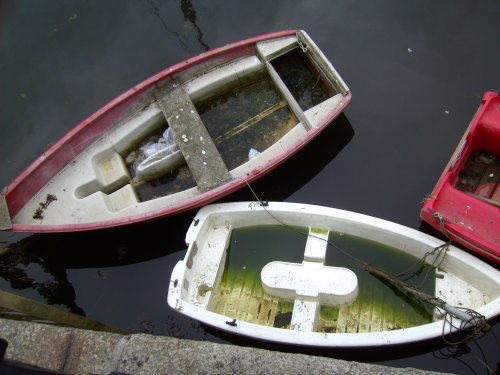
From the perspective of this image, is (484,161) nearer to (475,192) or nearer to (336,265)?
(475,192)

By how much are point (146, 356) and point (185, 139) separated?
3.38 m

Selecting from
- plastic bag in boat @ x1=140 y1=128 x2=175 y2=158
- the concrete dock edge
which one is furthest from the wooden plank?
the concrete dock edge

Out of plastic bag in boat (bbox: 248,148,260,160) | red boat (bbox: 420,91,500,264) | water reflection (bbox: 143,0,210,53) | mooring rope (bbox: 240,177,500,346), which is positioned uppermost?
water reflection (bbox: 143,0,210,53)

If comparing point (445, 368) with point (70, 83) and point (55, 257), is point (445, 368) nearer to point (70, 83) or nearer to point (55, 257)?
point (55, 257)

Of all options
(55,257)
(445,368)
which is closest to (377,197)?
(445,368)

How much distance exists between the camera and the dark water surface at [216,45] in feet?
21.4

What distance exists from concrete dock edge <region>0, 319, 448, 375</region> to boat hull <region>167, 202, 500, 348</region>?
0.94 m

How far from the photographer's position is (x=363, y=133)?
7375 millimetres

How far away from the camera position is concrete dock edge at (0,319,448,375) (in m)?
3.82

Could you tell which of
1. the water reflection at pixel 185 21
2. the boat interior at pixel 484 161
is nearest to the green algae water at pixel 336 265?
the boat interior at pixel 484 161

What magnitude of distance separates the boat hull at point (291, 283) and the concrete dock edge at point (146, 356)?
94 cm

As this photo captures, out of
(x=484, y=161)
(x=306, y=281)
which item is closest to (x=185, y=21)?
(x=306, y=281)

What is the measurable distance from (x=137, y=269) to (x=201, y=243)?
1399mm

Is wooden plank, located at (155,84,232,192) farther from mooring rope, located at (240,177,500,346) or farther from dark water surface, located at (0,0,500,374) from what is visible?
mooring rope, located at (240,177,500,346)
